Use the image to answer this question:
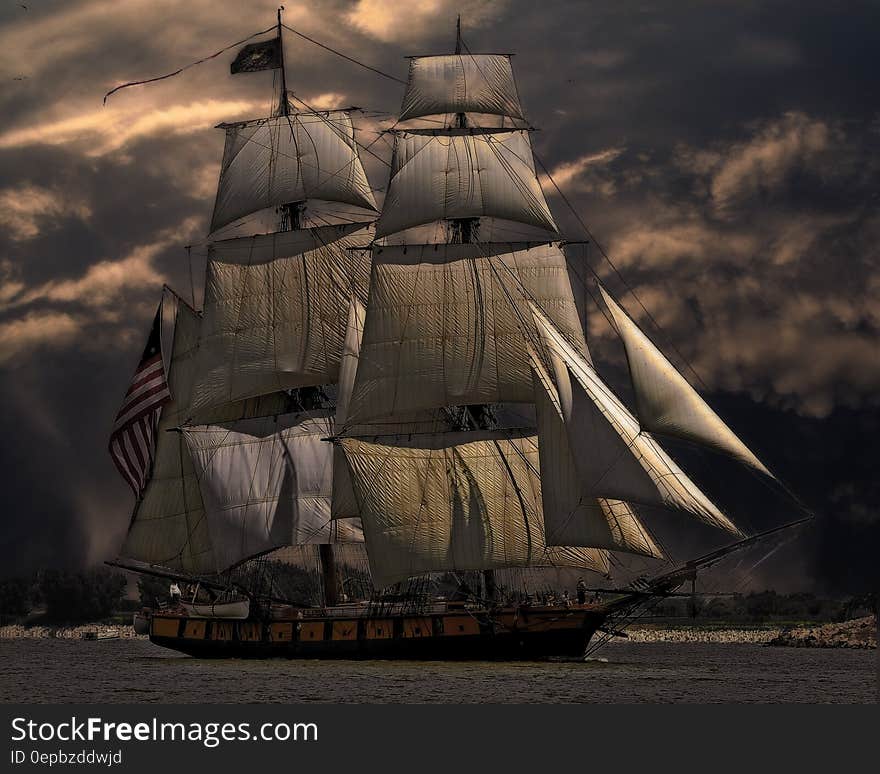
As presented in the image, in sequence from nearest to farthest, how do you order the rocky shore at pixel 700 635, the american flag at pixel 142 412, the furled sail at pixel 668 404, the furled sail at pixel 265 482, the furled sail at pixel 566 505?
the furled sail at pixel 668 404 < the furled sail at pixel 566 505 < the furled sail at pixel 265 482 < the american flag at pixel 142 412 < the rocky shore at pixel 700 635

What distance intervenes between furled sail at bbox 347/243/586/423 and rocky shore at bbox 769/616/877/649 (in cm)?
3845

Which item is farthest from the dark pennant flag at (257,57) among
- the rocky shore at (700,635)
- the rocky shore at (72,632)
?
the rocky shore at (72,632)

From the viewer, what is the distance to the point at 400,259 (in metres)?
91.1

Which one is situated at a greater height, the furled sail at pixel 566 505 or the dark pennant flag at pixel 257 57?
the dark pennant flag at pixel 257 57

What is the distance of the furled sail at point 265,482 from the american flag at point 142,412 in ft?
9.42

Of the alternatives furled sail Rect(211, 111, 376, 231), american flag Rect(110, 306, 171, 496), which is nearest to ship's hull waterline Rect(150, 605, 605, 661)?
american flag Rect(110, 306, 171, 496)

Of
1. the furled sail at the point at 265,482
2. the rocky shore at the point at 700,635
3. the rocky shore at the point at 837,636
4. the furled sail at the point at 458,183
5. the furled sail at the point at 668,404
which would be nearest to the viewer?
the furled sail at the point at 668,404

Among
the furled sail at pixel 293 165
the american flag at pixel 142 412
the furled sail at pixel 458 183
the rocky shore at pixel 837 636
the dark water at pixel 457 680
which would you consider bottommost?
the dark water at pixel 457 680

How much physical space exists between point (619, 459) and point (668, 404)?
3.48 metres

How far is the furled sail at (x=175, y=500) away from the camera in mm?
101750

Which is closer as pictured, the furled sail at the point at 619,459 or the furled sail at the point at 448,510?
the furled sail at the point at 619,459

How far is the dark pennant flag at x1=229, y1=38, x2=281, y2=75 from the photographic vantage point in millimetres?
100000

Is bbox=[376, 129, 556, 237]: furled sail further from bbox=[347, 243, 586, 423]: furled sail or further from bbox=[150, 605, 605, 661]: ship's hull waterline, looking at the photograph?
bbox=[150, 605, 605, 661]: ship's hull waterline

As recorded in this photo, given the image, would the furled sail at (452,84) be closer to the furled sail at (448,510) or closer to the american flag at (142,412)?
the furled sail at (448,510)
